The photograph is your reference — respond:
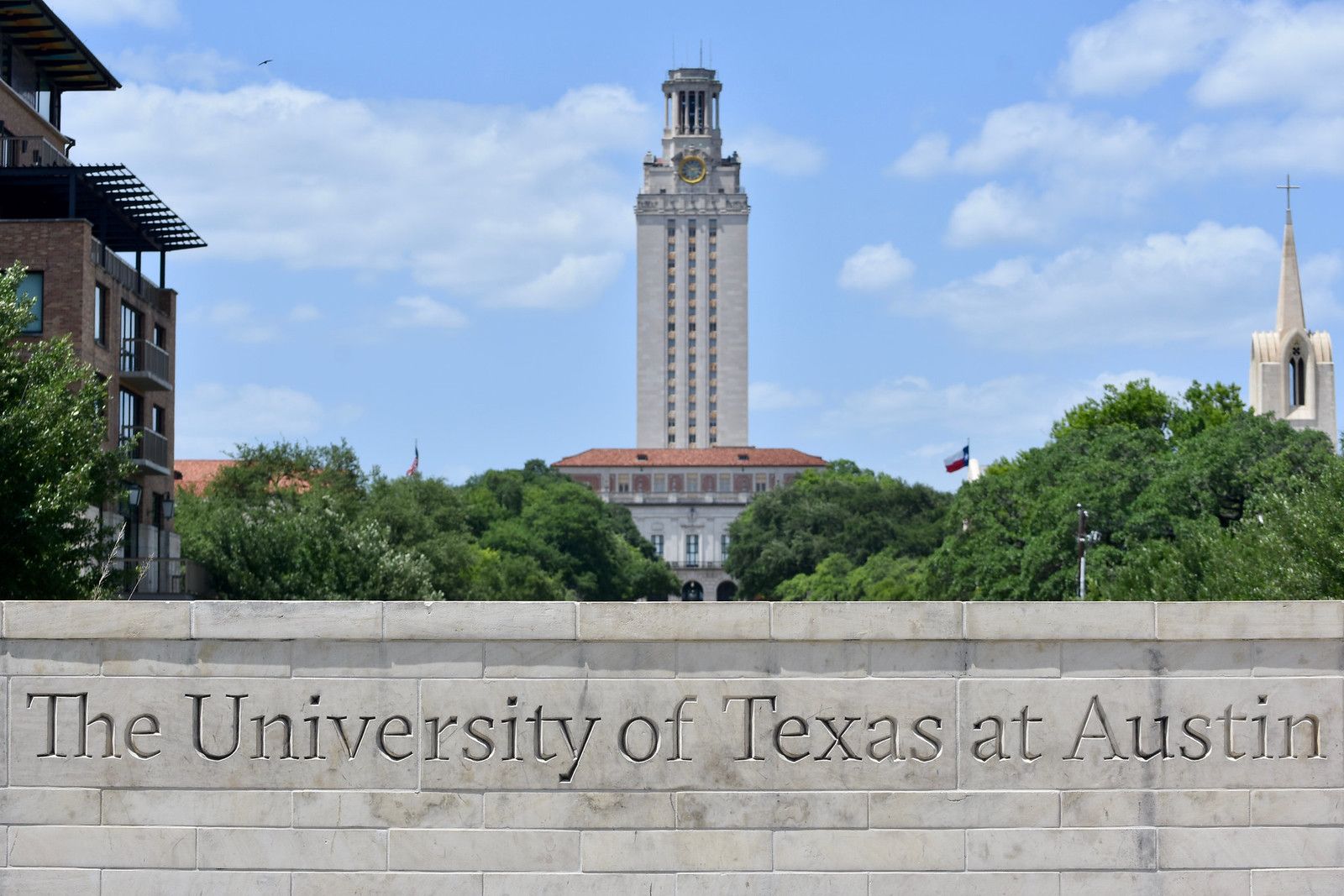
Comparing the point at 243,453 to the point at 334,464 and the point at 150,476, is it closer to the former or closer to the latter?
the point at 334,464

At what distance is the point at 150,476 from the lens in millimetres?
64688

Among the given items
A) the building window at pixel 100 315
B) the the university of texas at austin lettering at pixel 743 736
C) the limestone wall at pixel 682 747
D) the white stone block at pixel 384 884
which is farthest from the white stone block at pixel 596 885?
the building window at pixel 100 315

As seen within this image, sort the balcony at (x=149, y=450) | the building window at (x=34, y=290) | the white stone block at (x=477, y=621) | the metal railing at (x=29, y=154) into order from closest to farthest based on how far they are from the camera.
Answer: the white stone block at (x=477, y=621)
the building window at (x=34, y=290)
the metal railing at (x=29, y=154)
the balcony at (x=149, y=450)

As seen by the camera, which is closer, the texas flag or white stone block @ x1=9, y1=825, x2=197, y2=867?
white stone block @ x1=9, y1=825, x2=197, y2=867

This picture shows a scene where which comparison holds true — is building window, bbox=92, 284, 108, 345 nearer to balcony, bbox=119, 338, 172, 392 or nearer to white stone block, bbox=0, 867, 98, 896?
balcony, bbox=119, 338, 172, 392

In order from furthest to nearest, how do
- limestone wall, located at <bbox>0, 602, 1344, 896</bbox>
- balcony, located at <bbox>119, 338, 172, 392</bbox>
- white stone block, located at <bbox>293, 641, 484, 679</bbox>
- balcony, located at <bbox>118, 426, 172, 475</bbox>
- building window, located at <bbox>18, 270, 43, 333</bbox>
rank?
balcony, located at <bbox>119, 338, 172, 392</bbox>, balcony, located at <bbox>118, 426, 172, 475</bbox>, building window, located at <bbox>18, 270, 43, 333</bbox>, white stone block, located at <bbox>293, 641, 484, 679</bbox>, limestone wall, located at <bbox>0, 602, 1344, 896</bbox>

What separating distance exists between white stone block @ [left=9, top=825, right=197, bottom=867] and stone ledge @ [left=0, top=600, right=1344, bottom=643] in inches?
72.1

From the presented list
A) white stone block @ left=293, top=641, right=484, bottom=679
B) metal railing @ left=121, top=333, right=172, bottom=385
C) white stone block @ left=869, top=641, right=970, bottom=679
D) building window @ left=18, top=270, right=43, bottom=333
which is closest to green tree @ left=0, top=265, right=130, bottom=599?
building window @ left=18, top=270, right=43, bottom=333

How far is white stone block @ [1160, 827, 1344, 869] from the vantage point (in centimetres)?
1830

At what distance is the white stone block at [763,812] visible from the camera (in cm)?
1834

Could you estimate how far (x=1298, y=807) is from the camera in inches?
725

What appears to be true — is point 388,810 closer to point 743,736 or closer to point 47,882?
point 47,882

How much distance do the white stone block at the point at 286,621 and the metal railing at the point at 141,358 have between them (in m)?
44.3

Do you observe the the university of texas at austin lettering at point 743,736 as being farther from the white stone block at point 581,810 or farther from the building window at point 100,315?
the building window at point 100,315
